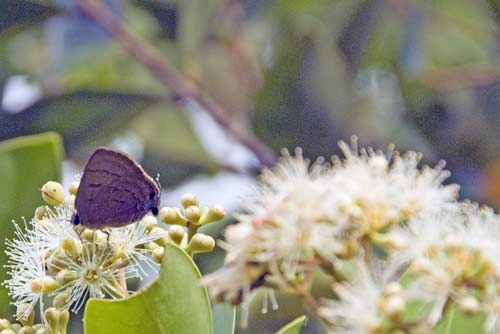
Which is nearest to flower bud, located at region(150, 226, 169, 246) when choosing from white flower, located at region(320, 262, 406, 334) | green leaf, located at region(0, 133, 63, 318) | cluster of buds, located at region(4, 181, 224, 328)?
cluster of buds, located at region(4, 181, 224, 328)

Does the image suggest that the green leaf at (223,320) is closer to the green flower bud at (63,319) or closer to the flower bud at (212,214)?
→ the flower bud at (212,214)

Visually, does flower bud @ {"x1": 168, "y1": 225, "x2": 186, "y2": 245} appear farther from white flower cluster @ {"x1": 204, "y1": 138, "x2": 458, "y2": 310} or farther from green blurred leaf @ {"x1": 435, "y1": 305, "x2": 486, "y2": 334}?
green blurred leaf @ {"x1": 435, "y1": 305, "x2": 486, "y2": 334}

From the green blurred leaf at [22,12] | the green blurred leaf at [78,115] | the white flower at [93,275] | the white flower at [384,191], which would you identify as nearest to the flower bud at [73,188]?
the white flower at [93,275]

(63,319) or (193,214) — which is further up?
(193,214)

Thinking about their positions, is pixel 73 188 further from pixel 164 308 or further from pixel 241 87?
pixel 241 87

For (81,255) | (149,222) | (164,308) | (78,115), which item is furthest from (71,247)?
(78,115)

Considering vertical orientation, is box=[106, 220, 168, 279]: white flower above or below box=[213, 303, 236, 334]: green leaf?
above

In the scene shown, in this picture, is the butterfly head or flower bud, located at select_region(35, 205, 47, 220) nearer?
the butterfly head

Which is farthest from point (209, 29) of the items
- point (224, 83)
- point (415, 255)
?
point (415, 255)
